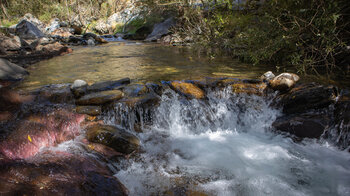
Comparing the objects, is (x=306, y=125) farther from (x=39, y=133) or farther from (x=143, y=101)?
(x=39, y=133)

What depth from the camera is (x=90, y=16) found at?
103ft

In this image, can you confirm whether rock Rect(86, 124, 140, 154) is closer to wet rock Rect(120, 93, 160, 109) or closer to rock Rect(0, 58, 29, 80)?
wet rock Rect(120, 93, 160, 109)

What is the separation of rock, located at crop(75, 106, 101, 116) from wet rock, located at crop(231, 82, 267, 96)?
2.93 m

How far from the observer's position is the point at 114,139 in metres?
3.35

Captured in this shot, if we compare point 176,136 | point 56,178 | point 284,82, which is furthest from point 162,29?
point 56,178

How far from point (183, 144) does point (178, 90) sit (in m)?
1.34

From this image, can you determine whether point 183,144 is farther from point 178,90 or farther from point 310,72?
point 310,72

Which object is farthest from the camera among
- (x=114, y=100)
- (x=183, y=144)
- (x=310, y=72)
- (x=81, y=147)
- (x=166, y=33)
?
(x=166, y=33)

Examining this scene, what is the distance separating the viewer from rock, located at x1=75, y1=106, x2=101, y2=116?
12.8ft

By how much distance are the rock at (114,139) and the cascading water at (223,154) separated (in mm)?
208

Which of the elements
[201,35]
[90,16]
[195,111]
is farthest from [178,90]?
[90,16]

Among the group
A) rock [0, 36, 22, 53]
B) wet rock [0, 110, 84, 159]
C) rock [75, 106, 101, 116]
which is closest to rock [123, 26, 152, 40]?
rock [0, 36, 22, 53]

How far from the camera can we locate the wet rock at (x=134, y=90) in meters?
4.44

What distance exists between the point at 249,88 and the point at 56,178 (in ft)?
13.3
